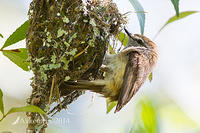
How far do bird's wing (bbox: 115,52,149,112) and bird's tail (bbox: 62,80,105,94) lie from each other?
0.22 metres

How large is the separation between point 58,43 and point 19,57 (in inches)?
15.3

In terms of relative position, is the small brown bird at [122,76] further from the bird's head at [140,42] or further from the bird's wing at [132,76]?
the bird's head at [140,42]

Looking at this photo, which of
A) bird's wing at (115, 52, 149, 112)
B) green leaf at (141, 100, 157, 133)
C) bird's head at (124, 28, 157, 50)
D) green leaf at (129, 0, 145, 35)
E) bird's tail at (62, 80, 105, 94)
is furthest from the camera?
bird's head at (124, 28, 157, 50)

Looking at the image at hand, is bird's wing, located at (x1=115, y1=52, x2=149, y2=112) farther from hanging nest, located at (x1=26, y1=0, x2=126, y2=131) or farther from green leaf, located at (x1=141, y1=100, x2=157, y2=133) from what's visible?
green leaf, located at (x1=141, y1=100, x2=157, y2=133)

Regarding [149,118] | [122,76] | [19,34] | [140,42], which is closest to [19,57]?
[19,34]

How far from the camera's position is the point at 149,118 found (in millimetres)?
2383

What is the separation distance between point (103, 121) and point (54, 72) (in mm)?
3545

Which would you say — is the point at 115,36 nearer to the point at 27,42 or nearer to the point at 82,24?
the point at 82,24

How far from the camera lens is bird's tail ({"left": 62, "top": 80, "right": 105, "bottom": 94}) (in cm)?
305

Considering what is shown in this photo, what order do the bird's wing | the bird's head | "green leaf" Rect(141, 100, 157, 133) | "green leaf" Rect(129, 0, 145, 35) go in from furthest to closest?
the bird's head → the bird's wing → "green leaf" Rect(129, 0, 145, 35) → "green leaf" Rect(141, 100, 157, 133)

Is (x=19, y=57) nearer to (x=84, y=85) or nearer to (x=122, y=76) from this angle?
(x=84, y=85)

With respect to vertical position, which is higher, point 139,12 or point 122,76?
point 139,12

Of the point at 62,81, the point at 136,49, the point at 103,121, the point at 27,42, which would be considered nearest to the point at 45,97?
the point at 62,81

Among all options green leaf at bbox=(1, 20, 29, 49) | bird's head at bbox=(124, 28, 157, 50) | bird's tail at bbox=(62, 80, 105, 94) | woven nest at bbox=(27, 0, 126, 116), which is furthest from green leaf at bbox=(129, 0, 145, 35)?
bird's head at bbox=(124, 28, 157, 50)
